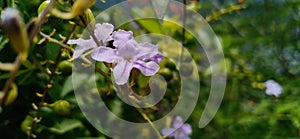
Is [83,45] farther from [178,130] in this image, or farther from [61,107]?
[178,130]

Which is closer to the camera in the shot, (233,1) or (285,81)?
(285,81)

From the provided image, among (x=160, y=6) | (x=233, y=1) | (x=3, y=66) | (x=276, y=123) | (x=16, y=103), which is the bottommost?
(x=16, y=103)

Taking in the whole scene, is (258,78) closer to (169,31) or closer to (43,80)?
(169,31)

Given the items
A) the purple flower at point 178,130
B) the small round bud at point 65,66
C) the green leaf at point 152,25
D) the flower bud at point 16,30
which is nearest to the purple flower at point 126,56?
the flower bud at point 16,30

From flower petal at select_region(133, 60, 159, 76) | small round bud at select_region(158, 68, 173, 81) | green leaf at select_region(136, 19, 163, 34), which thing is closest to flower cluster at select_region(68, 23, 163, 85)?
flower petal at select_region(133, 60, 159, 76)

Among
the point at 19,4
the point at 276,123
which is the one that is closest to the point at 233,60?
the point at 276,123

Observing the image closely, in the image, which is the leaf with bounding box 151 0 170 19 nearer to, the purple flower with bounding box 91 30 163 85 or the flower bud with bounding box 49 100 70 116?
the purple flower with bounding box 91 30 163 85

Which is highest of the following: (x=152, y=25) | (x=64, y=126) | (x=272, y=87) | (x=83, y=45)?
(x=272, y=87)

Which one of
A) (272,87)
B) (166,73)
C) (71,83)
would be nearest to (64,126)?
(71,83)
